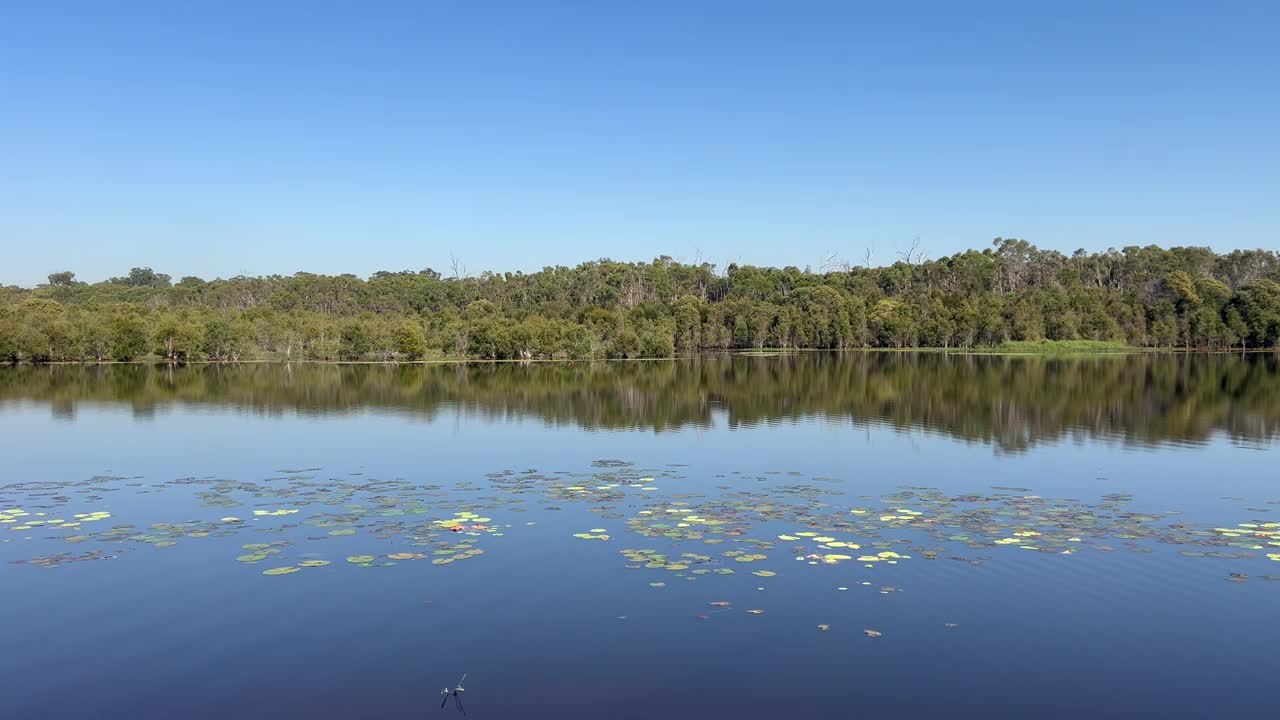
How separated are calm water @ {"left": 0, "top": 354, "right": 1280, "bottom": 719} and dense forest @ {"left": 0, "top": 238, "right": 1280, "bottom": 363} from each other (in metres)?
74.4

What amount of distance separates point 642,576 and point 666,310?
11793 centimetres

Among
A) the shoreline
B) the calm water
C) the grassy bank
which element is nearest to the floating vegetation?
the calm water

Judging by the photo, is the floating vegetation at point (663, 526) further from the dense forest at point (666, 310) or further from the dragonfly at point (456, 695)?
the dense forest at point (666, 310)

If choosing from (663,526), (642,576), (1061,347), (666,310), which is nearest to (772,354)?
(666,310)

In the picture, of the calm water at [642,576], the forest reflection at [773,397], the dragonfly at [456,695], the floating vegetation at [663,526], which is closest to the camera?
the dragonfly at [456,695]

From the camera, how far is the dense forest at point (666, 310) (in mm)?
98750

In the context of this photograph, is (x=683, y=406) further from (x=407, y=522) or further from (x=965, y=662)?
(x=965, y=662)

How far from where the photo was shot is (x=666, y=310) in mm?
129875

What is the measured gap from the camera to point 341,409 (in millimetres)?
38000

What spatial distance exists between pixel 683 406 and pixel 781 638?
29139 millimetres

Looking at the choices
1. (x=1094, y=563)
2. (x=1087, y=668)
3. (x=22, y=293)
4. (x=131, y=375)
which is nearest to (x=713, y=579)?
(x=1087, y=668)

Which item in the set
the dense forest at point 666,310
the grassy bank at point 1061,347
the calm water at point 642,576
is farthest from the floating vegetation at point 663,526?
the grassy bank at point 1061,347

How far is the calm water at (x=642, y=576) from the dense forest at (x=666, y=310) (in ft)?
244

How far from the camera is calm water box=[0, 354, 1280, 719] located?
8938 mm
